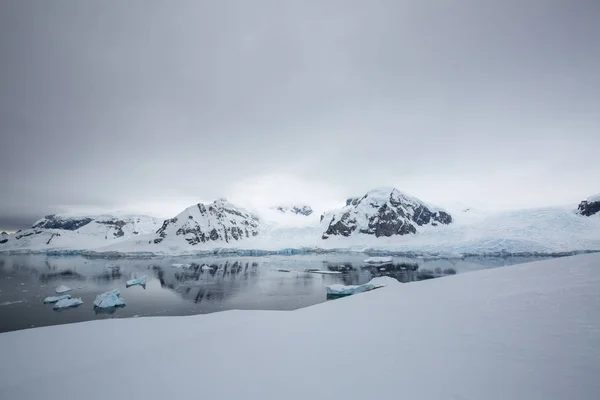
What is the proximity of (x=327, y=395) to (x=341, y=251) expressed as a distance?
103525 millimetres

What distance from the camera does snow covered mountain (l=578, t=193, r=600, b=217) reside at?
87000 millimetres

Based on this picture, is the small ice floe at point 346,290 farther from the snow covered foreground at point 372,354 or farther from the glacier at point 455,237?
the glacier at point 455,237

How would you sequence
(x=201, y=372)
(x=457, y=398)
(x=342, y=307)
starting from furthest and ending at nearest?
(x=342, y=307) → (x=201, y=372) → (x=457, y=398)

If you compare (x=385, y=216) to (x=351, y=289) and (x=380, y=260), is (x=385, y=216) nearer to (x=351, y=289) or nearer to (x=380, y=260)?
(x=380, y=260)

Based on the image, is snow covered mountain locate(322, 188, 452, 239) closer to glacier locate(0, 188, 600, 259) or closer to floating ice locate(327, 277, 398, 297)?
glacier locate(0, 188, 600, 259)

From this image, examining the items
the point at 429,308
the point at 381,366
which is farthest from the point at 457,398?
the point at 429,308

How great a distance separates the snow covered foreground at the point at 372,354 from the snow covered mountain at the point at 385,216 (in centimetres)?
13571

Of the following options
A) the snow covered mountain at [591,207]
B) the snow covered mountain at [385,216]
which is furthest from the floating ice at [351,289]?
the snow covered mountain at [385,216]

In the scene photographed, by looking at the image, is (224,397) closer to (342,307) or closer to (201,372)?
(201,372)

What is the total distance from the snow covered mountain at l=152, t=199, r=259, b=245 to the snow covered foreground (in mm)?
146640

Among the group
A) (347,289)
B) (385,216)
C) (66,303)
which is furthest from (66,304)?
(385,216)

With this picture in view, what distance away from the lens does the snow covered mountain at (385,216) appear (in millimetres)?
146375

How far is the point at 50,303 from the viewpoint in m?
24.4

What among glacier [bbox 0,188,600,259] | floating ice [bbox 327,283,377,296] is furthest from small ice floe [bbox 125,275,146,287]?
glacier [bbox 0,188,600,259]
